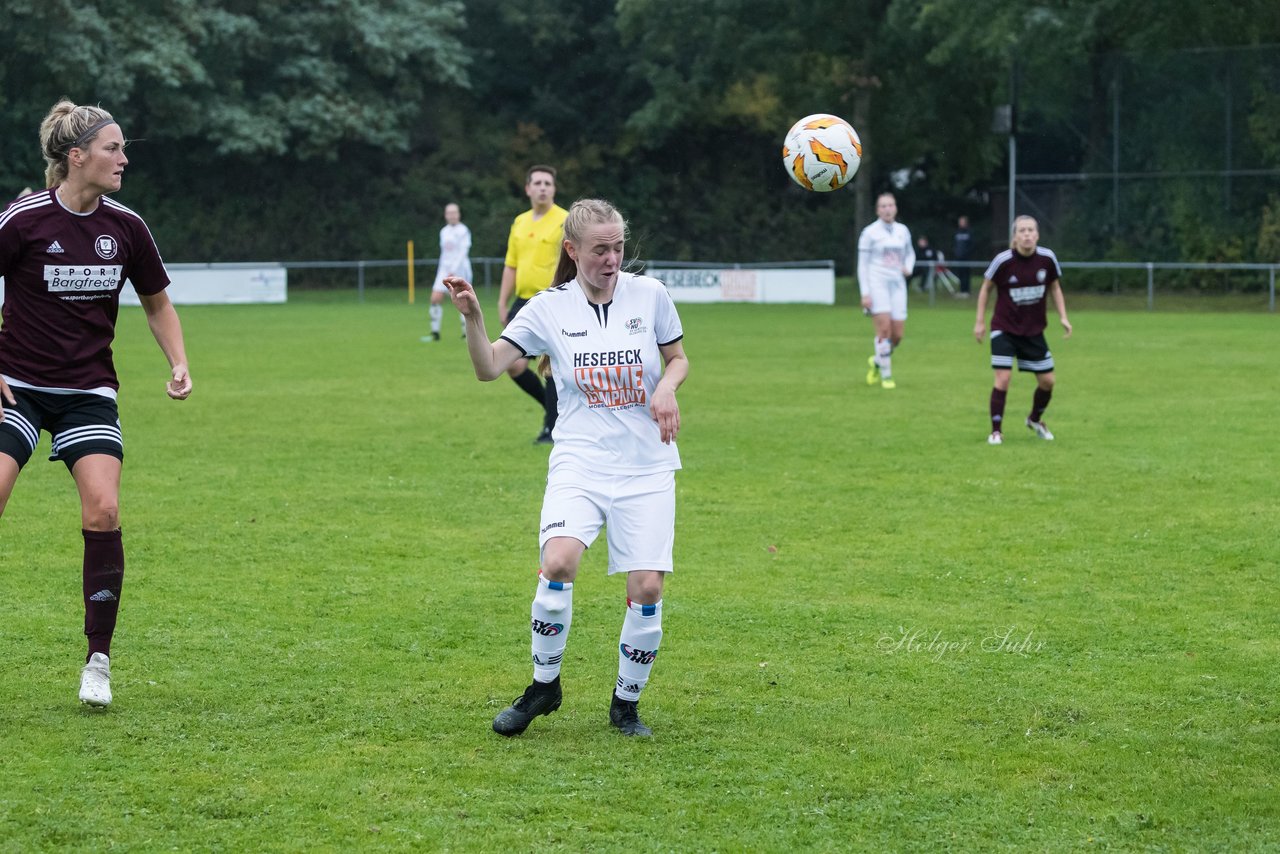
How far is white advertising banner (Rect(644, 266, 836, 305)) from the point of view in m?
35.9

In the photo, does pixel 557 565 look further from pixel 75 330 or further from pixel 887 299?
pixel 887 299

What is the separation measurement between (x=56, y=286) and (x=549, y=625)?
2124 millimetres

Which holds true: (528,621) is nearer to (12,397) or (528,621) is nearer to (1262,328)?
(12,397)

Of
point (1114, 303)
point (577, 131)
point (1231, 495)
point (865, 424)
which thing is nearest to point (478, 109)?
point (577, 131)

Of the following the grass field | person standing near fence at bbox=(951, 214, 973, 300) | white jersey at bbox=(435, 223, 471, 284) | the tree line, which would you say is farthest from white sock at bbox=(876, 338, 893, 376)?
person standing near fence at bbox=(951, 214, 973, 300)

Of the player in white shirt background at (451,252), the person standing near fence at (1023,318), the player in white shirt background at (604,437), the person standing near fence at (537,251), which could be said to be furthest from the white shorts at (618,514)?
the player in white shirt background at (451,252)

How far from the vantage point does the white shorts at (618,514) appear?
5168 mm

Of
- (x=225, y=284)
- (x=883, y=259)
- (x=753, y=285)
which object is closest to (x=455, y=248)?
(x=883, y=259)

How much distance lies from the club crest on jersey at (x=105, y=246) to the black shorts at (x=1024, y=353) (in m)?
8.67

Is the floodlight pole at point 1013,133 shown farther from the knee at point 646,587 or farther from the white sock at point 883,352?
the knee at point 646,587

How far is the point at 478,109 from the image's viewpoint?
49.3m

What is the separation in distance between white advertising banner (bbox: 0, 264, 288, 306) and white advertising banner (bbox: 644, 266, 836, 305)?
30.8 feet

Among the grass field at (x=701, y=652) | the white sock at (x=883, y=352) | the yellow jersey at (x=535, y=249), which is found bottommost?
the grass field at (x=701, y=652)

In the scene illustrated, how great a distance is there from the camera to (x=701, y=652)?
636 cm
